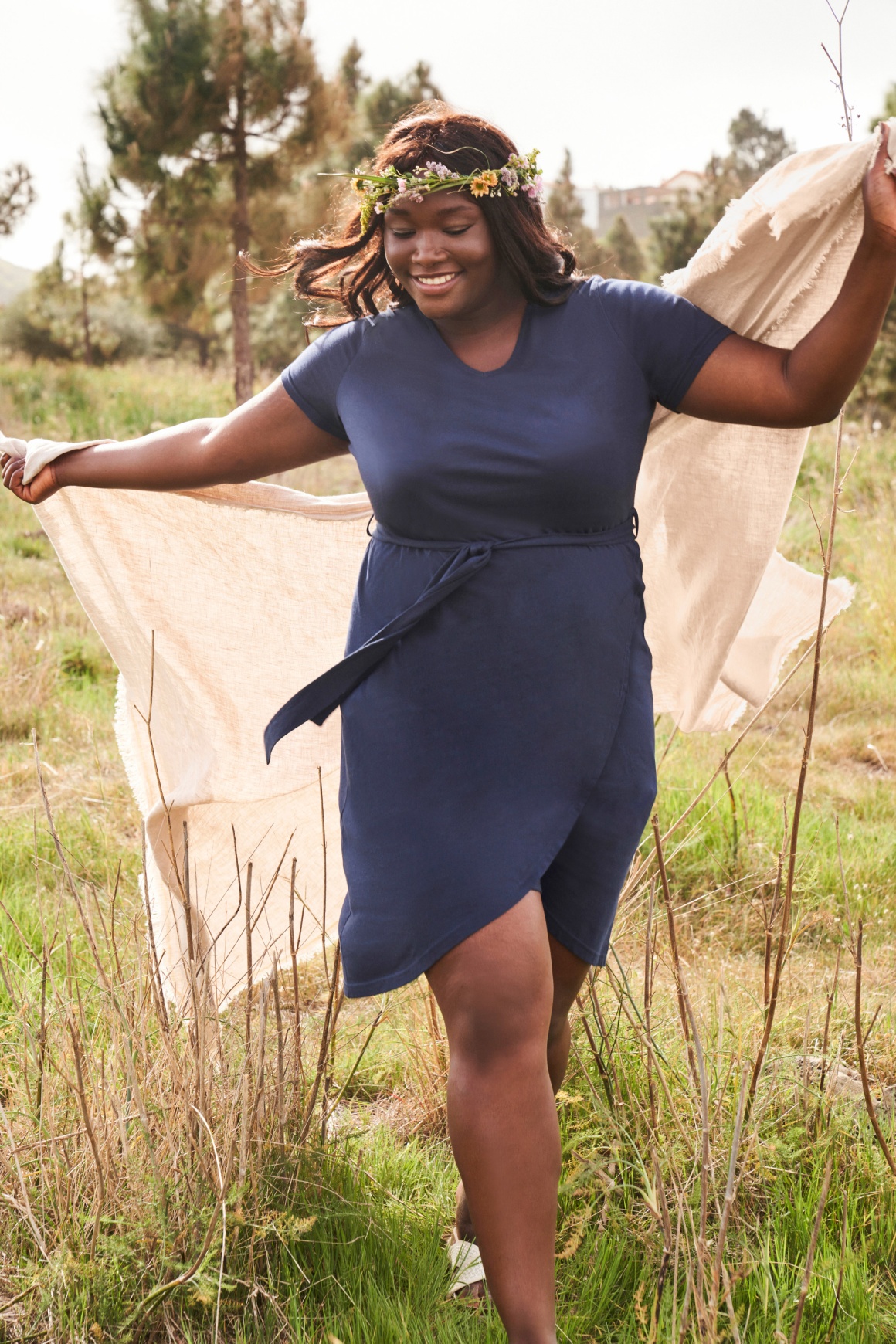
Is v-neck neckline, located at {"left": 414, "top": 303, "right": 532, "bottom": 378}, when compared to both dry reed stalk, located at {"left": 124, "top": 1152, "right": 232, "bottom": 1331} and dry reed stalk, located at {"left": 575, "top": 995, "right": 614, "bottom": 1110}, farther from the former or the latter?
dry reed stalk, located at {"left": 124, "top": 1152, "right": 232, "bottom": 1331}

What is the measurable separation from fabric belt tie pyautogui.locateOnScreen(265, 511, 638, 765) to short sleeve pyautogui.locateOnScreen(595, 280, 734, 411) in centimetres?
29

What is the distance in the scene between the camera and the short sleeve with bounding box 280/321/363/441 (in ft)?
7.86

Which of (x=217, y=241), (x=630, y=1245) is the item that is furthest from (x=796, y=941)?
(x=217, y=241)

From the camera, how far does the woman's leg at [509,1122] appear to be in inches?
73.5

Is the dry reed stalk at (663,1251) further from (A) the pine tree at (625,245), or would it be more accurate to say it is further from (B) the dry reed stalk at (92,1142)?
(A) the pine tree at (625,245)

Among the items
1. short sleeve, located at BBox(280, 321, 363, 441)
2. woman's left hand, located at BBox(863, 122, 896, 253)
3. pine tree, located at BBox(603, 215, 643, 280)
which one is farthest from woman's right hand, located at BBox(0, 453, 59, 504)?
pine tree, located at BBox(603, 215, 643, 280)

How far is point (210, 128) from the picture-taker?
16844 mm

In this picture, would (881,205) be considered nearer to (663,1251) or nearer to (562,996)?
(562,996)

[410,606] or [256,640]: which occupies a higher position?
[410,606]

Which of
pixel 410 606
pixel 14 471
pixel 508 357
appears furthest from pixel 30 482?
pixel 508 357

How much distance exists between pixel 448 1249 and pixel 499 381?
1.66 meters

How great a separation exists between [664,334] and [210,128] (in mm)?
16508

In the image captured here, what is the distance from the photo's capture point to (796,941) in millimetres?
3646

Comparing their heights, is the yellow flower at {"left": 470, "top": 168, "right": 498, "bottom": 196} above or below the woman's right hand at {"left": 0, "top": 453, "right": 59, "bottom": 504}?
above
